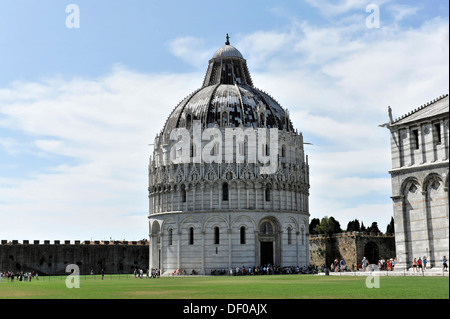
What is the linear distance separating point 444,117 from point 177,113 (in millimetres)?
43369

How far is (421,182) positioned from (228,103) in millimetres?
36972

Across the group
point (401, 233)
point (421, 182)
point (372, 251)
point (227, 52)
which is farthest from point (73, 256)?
point (421, 182)

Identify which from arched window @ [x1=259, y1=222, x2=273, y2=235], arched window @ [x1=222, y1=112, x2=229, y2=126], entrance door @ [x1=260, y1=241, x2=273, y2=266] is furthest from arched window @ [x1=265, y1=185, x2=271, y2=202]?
arched window @ [x1=222, y1=112, x2=229, y2=126]

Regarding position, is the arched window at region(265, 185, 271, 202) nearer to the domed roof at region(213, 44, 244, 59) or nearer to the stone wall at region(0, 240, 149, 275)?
the domed roof at region(213, 44, 244, 59)

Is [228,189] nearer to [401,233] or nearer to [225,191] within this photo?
[225,191]

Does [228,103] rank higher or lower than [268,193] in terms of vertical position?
higher

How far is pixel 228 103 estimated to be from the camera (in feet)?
250

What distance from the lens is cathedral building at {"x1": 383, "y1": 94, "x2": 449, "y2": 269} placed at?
1657 inches

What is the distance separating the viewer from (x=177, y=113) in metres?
78.9

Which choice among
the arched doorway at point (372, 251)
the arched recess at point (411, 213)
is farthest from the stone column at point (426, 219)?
the arched doorway at point (372, 251)

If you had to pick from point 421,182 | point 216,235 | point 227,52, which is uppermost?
point 227,52

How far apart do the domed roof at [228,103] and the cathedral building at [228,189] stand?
0.15 metres

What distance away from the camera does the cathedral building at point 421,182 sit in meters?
42.1
